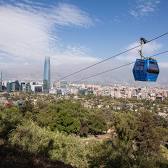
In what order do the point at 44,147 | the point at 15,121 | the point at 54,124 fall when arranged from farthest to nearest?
the point at 54,124 < the point at 15,121 < the point at 44,147

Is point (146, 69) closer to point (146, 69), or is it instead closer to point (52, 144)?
point (146, 69)

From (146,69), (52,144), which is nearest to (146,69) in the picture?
(146,69)

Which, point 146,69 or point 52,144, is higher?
point 146,69

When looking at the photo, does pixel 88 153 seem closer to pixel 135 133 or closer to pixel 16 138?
pixel 16 138

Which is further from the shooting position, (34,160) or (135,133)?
(135,133)

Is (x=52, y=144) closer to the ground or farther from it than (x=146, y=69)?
closer to the ground

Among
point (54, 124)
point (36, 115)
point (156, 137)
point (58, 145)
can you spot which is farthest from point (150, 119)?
point (58, 145)

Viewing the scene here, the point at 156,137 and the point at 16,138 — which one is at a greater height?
the point at 16,138

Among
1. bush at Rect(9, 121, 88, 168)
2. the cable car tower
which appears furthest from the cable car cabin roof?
bush at Rect(9, 121, 88, 168)

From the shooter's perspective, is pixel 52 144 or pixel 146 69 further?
pixel 52 144
